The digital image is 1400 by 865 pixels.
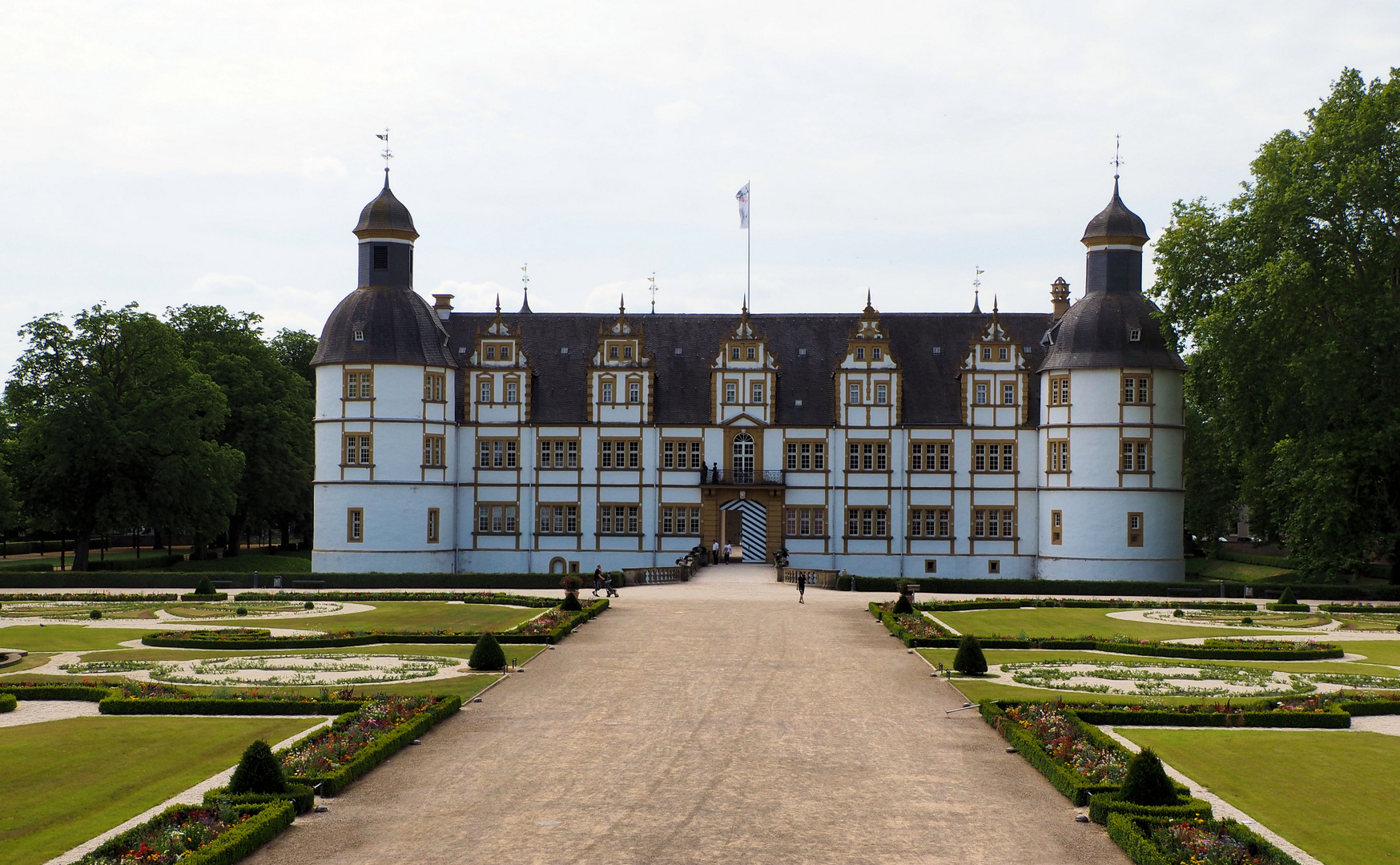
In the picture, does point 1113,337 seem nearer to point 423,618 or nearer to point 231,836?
point 423,618

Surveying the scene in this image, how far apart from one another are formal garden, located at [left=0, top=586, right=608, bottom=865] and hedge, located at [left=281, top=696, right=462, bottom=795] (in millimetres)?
35

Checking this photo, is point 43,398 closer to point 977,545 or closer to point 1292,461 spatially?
point 977,545

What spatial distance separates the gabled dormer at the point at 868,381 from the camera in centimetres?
6400

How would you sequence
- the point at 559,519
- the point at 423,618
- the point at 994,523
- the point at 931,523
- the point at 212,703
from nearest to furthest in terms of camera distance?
the point at 212,703 → the point at 423,618 → the point at 994,523 → the point at 931,523 → the point at 559,519

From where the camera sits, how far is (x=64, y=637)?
111 feet

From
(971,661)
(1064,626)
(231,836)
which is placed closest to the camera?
(231,836)

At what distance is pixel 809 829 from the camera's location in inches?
629

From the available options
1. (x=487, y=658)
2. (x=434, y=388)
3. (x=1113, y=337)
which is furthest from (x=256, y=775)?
(x=1113, y=337)

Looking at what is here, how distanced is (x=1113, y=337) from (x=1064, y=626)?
960 inches

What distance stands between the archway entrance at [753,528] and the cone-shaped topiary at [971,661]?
3544 centimetres

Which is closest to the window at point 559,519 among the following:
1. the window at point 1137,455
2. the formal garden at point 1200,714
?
the formal garden at point 1200,714

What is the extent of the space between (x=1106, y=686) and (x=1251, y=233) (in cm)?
3274

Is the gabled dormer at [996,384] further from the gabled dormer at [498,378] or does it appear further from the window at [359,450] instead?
the window at [359,450]

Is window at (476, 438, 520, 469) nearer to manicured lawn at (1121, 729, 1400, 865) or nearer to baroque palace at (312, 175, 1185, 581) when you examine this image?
baroque palace at (312, 175, 1185, 581)
